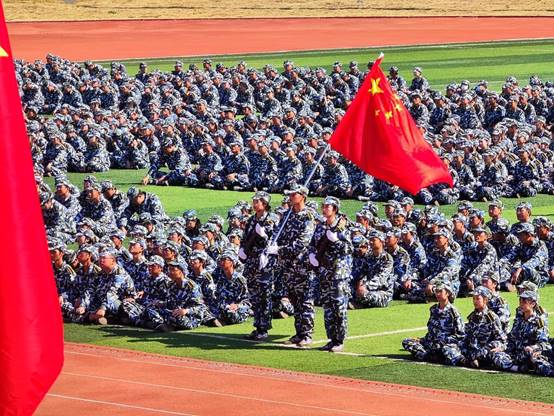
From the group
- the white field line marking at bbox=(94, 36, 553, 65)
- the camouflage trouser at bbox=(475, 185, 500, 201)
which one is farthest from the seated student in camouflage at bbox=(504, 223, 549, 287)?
the white field line marking at bbox=(94, 36, 553, 65)

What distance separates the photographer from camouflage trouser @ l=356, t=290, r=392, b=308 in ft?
60.5

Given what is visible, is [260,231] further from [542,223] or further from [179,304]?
[542,223]

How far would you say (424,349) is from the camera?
50.3 feet

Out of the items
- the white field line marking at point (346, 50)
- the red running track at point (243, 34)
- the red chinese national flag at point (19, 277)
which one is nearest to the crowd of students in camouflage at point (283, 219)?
the red chinese national flag at point (19, 277)

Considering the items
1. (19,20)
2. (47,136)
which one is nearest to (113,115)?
(47,136)

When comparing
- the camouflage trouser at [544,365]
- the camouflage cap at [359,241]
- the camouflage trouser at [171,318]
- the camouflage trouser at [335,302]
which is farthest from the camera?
the camouflage cap at [359,241]

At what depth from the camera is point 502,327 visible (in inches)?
593

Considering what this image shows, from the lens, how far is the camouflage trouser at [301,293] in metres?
15.9

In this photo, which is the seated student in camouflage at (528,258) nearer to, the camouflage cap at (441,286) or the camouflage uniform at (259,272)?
the camouflage cap at (441,286)

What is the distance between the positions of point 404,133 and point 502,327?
2.97 meters

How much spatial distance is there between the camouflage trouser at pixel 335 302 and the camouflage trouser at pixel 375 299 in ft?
9.00

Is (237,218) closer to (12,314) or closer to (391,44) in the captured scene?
A: (12,314)

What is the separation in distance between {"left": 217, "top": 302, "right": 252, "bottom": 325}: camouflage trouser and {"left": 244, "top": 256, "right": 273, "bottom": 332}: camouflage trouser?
98cm

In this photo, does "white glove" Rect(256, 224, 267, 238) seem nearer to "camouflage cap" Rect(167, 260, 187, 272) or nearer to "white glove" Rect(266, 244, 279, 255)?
"white glove" Rect(266, 244, 279, 255)
